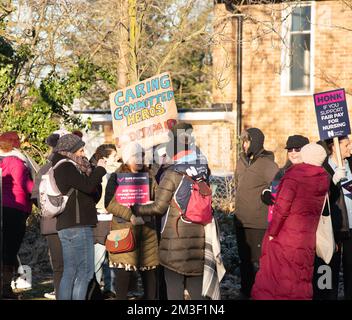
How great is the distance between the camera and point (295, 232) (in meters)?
8.84

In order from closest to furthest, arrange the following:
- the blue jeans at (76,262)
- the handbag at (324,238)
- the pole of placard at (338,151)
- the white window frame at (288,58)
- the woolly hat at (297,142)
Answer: the handbag at (324,238)
the blue jeans at (76,262)
the woolly hat at (297,142)
the pole of placard at (338,151)
the white window frame at (288,58)

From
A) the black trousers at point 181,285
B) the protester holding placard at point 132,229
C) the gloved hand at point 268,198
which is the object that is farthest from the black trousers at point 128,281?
the gloved hand at point 268,198

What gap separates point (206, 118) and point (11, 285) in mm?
13109

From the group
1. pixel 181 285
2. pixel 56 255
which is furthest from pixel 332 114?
pixel 56 255

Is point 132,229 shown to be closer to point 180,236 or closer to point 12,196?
point 180,236

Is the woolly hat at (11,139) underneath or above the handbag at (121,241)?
above

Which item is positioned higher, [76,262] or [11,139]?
[11,139]

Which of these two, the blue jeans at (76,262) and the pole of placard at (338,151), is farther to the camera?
the pole of placard at (338,151)

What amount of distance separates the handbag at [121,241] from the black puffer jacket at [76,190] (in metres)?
0.62

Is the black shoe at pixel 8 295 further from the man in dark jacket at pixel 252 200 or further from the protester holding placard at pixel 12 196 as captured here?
the man in dark jacket at pixel 252 200

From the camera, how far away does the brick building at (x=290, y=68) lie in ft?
74.7

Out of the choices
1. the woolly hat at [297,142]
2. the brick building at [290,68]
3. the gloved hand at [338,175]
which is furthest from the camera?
the brick building at [290,68]

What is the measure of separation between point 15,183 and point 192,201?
104 inches
